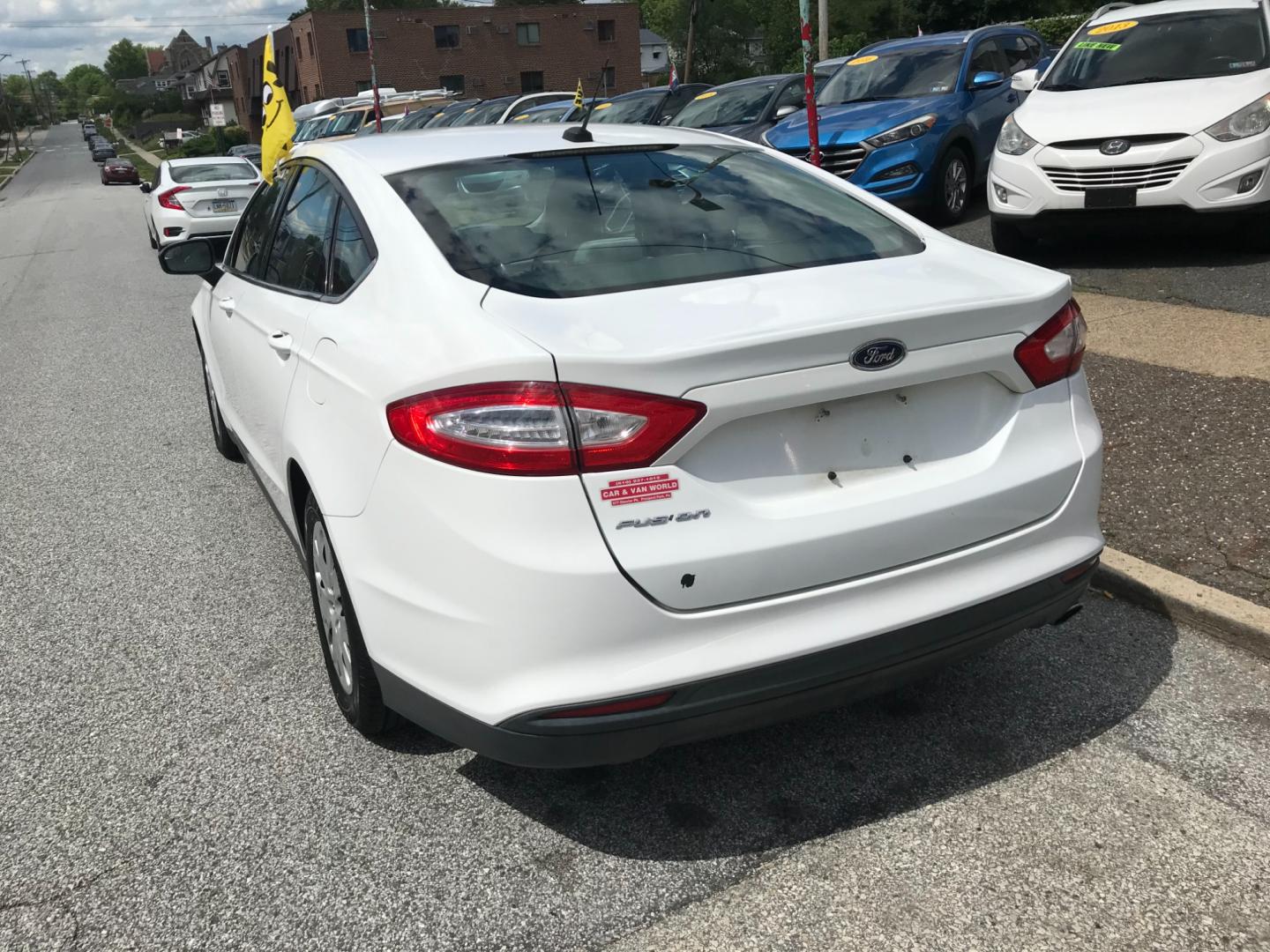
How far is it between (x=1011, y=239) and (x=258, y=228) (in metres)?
6.27

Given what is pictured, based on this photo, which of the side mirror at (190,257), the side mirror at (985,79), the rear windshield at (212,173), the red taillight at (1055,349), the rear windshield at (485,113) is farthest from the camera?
the rear windshield at (485,113)

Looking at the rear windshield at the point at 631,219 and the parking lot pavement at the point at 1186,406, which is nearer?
the rear windshield at the point at 631,219

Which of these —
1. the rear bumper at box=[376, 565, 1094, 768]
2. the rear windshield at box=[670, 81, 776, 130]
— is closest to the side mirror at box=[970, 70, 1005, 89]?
the rear windshield at box=[670, 81, 776, 130]

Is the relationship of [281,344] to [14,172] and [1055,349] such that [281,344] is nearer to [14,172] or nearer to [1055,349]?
[1055,349]

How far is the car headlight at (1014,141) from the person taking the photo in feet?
27.7

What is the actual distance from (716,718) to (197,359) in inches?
302

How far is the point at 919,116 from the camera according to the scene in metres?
10.8

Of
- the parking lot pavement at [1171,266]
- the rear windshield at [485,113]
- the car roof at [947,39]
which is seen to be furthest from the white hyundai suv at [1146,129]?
the rear windshield at [485,113]

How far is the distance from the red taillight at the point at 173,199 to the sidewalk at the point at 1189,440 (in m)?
13.6

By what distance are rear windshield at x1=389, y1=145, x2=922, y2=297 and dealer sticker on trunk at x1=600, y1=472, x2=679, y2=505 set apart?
585 mm

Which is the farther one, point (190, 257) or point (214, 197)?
point (214, 197)

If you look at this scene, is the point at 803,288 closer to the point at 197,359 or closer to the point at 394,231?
the point at 394,231

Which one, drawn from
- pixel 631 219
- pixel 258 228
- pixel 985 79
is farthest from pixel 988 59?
pixel 631 219

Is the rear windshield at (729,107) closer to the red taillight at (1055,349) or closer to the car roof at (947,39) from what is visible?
the car roof at (947,39)
